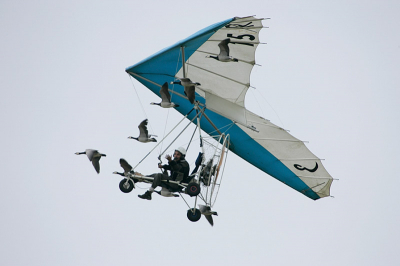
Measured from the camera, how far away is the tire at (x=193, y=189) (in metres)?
16.2

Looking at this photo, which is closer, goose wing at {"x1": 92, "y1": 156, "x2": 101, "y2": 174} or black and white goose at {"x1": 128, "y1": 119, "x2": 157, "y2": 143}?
goose wing at {"x1": 92, "y1": 156, "x2": 101, "y2": 174}

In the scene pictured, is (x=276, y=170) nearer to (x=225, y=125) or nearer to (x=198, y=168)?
(x=225, y=125)

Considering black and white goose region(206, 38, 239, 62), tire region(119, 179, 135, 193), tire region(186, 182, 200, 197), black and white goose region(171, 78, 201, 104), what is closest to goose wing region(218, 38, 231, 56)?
black and white goose region(206, 38, 239, 62)

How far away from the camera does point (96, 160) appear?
618 inches

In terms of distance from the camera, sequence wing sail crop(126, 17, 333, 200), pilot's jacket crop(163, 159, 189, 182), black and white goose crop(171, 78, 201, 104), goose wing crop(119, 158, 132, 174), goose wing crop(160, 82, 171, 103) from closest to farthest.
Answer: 1. black and white goose crop(171, 78, 201, 104)
2. goose wing crop(160, 82, 171, 103)
3. wing sail crop(126, 17, 333, 200)
4. goose wing crop(119, 158, 132, 174)
5. pilot's jacket crop(163, 159, 189, 182)

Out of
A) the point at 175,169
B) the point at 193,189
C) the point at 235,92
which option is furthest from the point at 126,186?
the point at 235,92

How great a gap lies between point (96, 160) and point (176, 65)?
2996mm

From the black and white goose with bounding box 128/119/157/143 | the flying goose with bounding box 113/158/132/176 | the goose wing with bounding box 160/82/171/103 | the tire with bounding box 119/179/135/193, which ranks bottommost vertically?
the tire with bounding box 119/179/135/193

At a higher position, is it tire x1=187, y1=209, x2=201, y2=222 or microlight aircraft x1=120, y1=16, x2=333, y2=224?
microlight aircraft x1=120, y1=16, x2=333, y2=224

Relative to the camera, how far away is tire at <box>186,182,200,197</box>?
638 inches

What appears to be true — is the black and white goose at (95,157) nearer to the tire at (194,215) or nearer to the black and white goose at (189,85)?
the black and white goose at (189,85)

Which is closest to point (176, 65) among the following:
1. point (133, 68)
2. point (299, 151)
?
point (133, 68)

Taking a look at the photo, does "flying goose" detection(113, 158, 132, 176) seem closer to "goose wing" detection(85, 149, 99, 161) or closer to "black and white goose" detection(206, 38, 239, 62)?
"goose wing" detection(85, 149, 99, 161)

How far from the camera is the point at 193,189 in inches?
639
